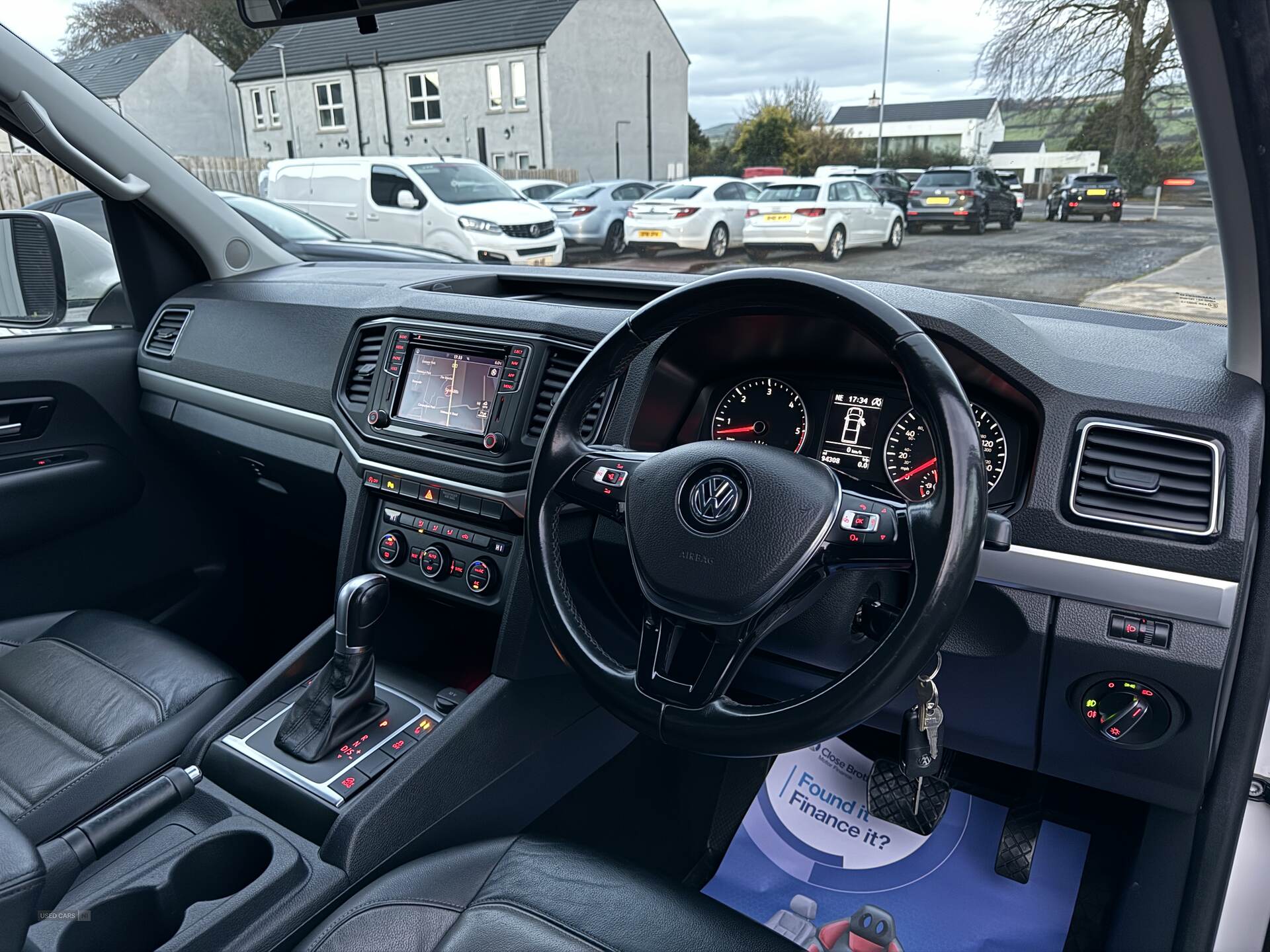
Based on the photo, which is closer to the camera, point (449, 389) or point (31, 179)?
point (449, 389)

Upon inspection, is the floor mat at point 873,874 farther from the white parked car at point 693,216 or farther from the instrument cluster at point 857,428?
the white parked car at point 693,216

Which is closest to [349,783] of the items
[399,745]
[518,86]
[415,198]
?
[399,745]

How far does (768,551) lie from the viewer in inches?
42.4

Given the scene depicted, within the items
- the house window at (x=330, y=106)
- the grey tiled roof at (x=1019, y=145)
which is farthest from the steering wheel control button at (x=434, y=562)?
the house window at (x=330, y=106)

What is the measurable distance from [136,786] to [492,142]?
17.2 feet

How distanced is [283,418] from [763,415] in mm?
1152

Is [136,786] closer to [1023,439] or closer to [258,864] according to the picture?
[258,864]

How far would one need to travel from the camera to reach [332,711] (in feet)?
5.44

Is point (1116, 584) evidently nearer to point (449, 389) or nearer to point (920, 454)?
point (920, 454)

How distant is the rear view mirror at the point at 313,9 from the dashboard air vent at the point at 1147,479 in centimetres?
128

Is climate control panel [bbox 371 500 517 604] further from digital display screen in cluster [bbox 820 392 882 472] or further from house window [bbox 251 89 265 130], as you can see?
house window [bbox 251 89 265 130]

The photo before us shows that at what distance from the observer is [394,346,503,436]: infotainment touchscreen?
175 cm

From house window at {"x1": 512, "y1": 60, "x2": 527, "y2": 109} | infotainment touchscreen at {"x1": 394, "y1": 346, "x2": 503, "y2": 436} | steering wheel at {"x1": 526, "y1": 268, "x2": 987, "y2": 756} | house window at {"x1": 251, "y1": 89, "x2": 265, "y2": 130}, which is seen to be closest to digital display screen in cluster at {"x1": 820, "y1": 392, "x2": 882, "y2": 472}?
steering wheel at {"x1": 526, "y1": 268, "x2": 987, "y2": 756}

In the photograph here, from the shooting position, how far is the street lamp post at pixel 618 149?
3889 mm
